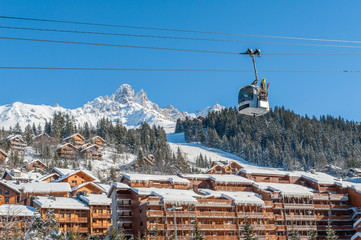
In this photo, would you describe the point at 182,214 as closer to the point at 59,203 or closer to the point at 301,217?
the point at 59,203

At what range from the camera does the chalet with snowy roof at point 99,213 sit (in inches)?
2682

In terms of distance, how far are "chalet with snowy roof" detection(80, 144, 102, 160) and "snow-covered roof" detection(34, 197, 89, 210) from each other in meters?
57.2

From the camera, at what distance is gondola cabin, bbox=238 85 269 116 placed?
27.1 metres

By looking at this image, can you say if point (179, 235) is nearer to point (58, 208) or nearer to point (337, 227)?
point (58, 208)

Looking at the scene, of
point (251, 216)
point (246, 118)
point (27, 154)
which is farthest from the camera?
point (246, 118)

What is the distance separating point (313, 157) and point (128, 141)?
195 feet

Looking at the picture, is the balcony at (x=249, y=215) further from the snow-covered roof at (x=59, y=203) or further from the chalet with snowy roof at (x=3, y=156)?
the chalet with snowy roof at (x=3, y=156)

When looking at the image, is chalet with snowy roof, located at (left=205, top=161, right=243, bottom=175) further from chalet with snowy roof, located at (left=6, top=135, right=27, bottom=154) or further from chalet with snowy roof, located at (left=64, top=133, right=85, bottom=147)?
chalet with snowy roof, located at (left=6, top=135, right=27, bottom=154)

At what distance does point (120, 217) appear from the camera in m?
65.3

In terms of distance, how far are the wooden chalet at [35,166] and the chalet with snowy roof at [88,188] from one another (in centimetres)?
2958

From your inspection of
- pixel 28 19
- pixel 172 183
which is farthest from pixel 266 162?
pixel 28 19

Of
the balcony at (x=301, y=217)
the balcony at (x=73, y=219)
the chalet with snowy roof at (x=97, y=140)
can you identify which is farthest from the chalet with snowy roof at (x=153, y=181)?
the chalet with snowy roof at (x=97, y=140)

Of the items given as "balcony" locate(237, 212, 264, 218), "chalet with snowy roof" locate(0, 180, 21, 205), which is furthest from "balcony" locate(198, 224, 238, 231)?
"chalet with snowy roof" locate(0, 180, 21, 205)

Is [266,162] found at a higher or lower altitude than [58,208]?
higher
